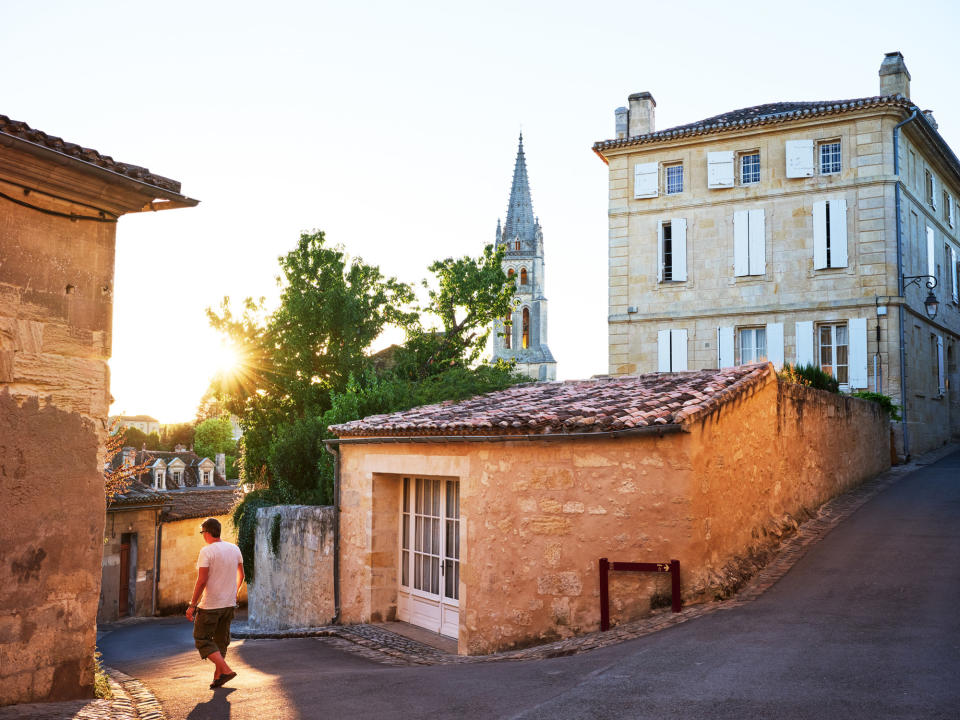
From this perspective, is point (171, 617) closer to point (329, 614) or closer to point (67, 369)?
point (329, 614)

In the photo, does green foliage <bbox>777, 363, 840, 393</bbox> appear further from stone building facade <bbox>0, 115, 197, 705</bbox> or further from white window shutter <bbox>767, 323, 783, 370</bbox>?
stone building facade <bbox>0, 115, 197, 705</bbox>

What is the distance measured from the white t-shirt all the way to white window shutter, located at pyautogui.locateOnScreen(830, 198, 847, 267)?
61.0ft

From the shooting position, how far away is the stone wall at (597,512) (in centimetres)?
852

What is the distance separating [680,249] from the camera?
2355cm

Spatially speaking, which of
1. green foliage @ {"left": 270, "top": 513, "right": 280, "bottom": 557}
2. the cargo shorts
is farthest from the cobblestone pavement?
green foliage @ {"left": 270, "top": 513, "right": 280, "bottom": 557}

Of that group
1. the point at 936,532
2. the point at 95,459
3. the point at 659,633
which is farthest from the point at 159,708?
the point at 936,532

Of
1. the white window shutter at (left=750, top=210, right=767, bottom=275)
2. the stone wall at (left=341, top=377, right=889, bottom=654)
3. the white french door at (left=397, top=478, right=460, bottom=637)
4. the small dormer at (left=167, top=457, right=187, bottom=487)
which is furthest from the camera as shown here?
the small dormer at (left=167, top=457, right=187, bottom=487)

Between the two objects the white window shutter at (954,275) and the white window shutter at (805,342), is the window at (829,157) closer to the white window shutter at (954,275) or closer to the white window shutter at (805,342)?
the white window shutter at (805,342)

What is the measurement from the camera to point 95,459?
6.72 metres

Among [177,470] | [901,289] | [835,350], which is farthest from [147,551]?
[901,289]

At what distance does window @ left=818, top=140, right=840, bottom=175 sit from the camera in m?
21.9

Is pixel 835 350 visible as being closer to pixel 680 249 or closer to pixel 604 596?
pixel 680 249

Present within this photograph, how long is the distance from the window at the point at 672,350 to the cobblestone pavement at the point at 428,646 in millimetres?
9746

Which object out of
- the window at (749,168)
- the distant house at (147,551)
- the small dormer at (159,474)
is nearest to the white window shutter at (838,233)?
the window at (749,168)
